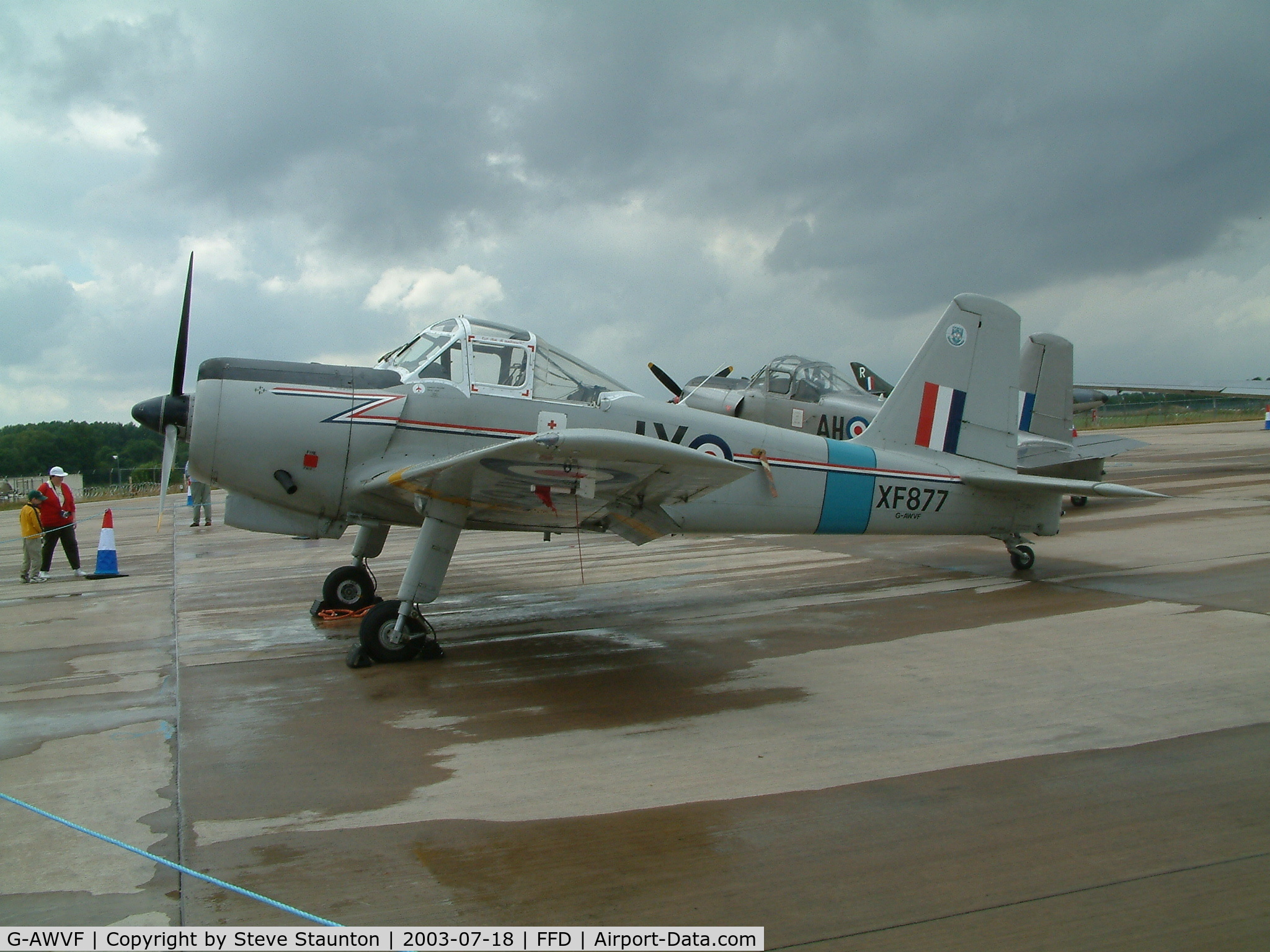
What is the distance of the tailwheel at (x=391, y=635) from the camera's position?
6793 millimetres

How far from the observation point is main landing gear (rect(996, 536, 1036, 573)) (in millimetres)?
9836

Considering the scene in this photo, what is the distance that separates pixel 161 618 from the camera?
9195mm

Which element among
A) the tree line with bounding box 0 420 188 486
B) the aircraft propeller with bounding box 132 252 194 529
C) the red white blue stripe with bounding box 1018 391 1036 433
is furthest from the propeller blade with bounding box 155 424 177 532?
the tree line with bounding box 0 420 188 486

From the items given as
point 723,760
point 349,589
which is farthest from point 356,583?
point 723,760

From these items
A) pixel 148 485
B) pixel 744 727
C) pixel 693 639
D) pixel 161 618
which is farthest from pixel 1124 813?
pixel 148 485

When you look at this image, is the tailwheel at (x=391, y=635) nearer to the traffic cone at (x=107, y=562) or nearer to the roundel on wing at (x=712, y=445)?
the roundel on wing at (x=712, y=445)

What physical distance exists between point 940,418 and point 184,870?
8.32 metres

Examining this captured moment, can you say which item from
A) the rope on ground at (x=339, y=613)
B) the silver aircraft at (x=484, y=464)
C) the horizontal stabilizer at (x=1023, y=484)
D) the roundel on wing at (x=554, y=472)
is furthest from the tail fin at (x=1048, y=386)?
the rope on ground at (x=339, y=613)

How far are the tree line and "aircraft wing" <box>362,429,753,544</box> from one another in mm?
33800

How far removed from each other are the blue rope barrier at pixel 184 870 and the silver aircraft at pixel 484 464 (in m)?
2.74

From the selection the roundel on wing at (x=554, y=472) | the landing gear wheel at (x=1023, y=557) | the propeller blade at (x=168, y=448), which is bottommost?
the landing gear wheel at (x=1023, y=557)

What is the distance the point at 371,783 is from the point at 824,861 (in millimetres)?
2369

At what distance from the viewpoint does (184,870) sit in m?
3.45

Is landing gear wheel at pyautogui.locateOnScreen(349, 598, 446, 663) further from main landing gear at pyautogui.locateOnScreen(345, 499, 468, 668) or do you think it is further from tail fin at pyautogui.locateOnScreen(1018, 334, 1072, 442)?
tail fin at pyautogui.locateOnScreen(1018, 334, 1072, 442)
